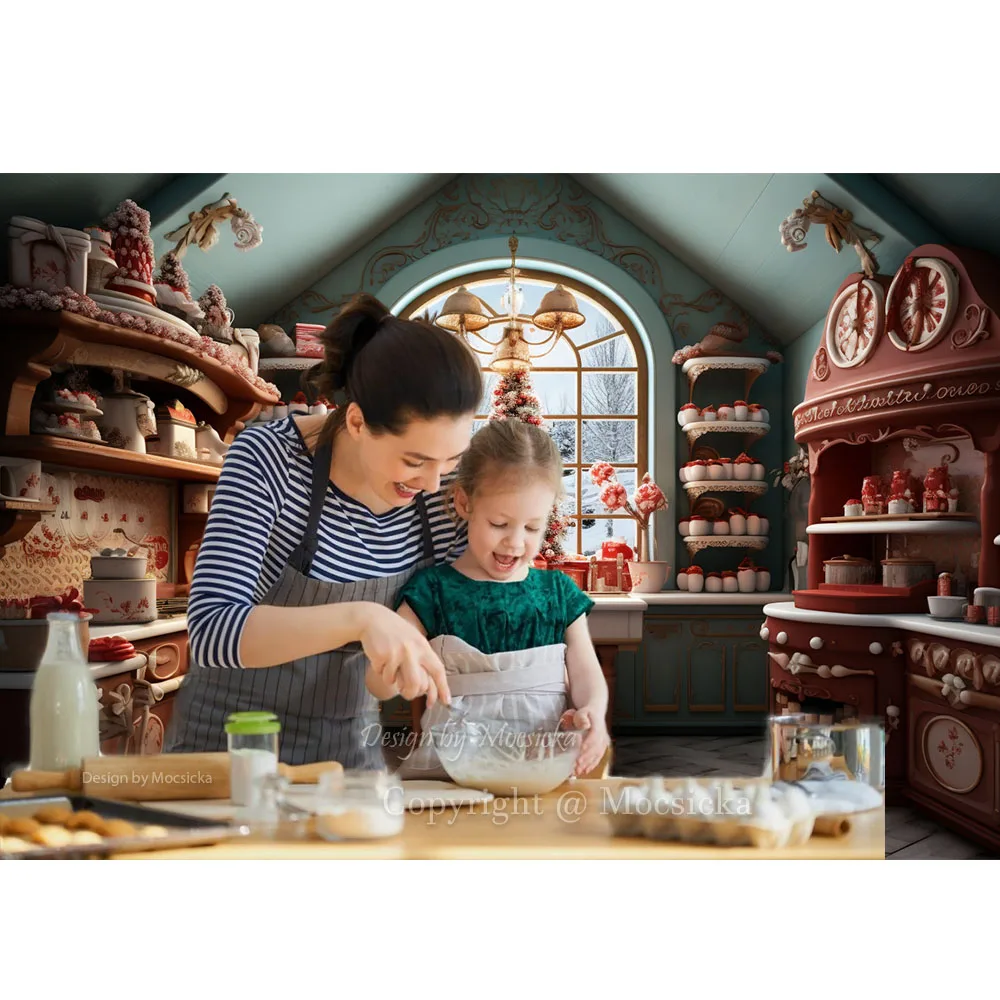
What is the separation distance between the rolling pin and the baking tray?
0.02 metres

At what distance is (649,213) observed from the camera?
5.23ft

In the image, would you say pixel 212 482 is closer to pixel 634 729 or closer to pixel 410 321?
pixel 410 321

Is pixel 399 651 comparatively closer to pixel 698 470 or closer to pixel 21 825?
pixel 21 825

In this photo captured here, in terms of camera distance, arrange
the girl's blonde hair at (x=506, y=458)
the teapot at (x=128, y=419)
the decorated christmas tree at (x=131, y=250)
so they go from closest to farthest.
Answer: the girl's blonde hair at (x=506, y=458) → the decorated christmas tree at (x=131, y=250) → the teapot at (x=128, y=419)

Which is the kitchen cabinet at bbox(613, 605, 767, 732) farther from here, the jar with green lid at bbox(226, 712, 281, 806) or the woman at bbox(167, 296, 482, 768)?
the jar with green lid at bbox(226, 712, 281, 806)

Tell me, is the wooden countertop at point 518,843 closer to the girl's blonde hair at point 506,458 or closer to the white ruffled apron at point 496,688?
the white ruffled apron at point 496,688

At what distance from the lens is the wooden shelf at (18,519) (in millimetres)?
1706

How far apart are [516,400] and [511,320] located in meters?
0.19

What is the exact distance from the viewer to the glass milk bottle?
1200 mm

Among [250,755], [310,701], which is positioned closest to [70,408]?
[310,701]

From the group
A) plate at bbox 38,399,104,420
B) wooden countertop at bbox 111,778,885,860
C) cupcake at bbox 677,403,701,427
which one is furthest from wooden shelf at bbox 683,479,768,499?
plate at bbox 38,399,104,420

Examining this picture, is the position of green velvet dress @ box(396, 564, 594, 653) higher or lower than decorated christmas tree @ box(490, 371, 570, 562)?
lower

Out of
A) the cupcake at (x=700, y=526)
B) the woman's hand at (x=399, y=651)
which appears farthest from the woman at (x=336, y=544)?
the cupcake at (x=700, y=526)

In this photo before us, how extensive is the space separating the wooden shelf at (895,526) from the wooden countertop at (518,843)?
53 centimetres
